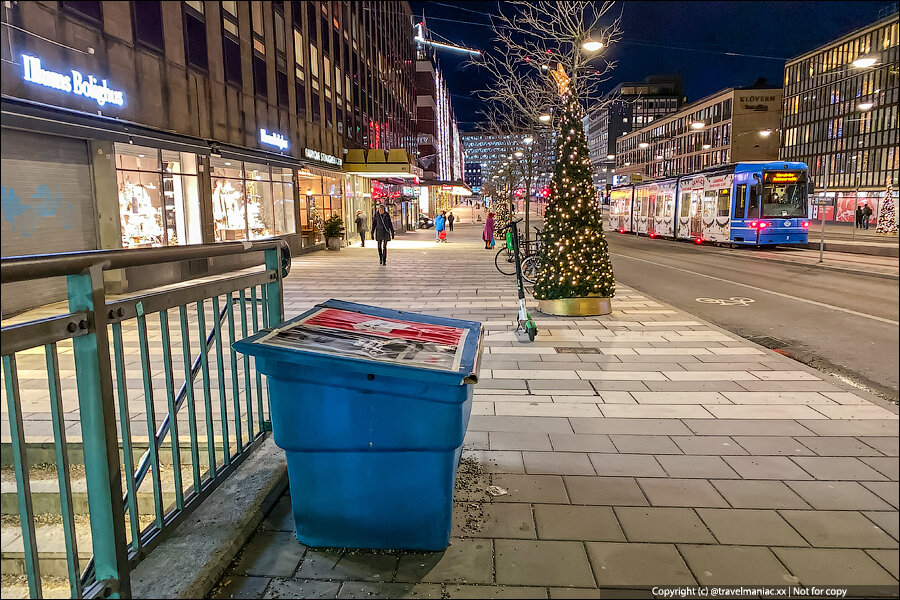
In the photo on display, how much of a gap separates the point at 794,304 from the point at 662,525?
10.2m


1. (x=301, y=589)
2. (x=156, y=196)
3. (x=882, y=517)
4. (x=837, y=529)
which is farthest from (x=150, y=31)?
(x=882, y=517)

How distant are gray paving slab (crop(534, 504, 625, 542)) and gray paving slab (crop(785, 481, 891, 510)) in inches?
48.9

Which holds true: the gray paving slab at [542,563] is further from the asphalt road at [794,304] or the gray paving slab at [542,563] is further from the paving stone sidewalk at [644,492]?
the asphalt road at [794,304]

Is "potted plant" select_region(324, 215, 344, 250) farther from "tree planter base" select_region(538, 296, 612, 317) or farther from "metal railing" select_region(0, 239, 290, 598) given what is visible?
"metal railing" select_region(0, 239, 290, 598)

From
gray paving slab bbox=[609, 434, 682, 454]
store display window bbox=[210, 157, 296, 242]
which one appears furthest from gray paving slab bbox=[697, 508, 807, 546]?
store display window bbox=[210, 157, 296, 242]

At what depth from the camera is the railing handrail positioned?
203 cm

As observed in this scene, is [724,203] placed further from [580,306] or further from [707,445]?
[707,445]

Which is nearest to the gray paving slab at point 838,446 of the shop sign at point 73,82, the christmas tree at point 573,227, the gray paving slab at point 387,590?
the gray paving slab at point 387,590

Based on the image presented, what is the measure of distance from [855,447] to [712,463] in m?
1.19

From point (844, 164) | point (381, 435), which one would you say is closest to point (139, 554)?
point (381, 435)

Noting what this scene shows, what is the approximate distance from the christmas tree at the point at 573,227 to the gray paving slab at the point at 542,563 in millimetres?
7271

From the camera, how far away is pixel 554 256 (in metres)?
10.1

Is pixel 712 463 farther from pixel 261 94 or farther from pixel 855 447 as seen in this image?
pixel 261 94

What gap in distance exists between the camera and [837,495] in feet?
11.9
